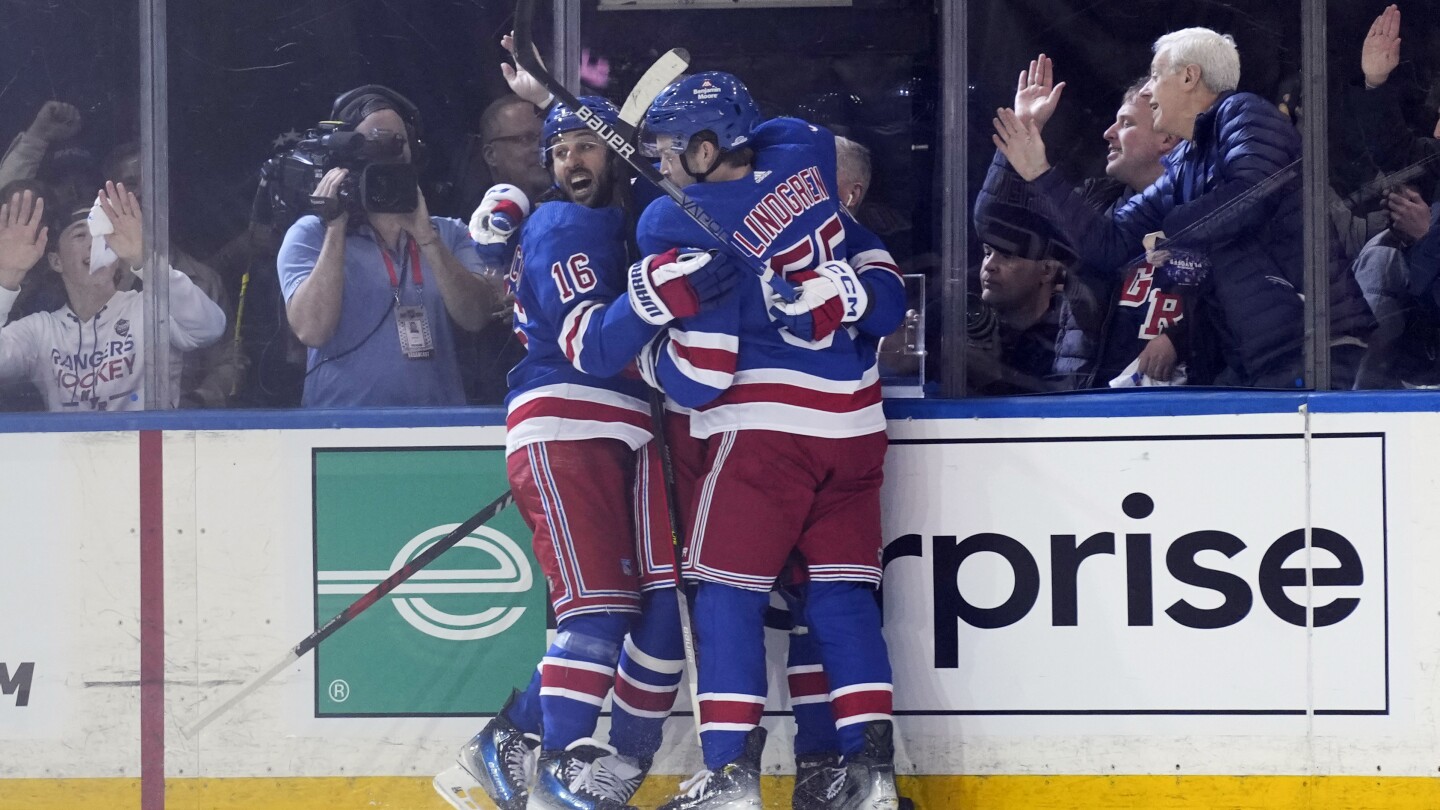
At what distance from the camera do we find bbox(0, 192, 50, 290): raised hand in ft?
9.34

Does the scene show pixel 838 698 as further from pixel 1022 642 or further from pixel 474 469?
pixel 474 469

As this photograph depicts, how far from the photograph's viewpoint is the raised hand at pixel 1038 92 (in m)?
2.73

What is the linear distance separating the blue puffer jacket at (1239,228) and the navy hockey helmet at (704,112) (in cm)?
64

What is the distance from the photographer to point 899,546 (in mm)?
2756

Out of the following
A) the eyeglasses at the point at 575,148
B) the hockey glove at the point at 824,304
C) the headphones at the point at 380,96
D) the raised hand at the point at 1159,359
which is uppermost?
the headphones at the point at 380,96

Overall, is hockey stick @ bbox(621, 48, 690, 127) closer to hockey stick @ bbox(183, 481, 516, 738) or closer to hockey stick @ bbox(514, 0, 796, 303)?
hockey stick @ bbox(514, 0, 796, 303)

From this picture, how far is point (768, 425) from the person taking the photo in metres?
2.50

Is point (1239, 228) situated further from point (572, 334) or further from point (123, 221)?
point (123, 221)

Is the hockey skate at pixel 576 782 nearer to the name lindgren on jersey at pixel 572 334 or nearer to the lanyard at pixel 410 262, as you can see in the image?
the name lindgren on jersey at pixel 572 334

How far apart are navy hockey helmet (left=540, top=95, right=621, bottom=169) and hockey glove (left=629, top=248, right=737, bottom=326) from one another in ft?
1.02

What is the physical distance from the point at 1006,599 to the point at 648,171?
1070 mm

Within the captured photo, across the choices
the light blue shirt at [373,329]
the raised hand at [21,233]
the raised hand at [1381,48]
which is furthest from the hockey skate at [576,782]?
the raised hand at [1381,48]

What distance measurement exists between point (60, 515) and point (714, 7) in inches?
64.9

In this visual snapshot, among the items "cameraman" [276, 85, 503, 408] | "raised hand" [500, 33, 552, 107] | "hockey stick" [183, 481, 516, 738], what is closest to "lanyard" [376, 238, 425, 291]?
"cameraman" [276, 85, 503, 408]
